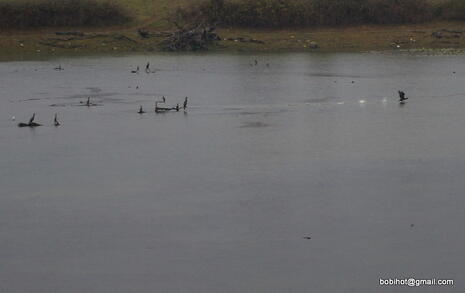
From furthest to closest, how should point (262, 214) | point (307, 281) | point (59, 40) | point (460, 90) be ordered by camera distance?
point (59, 40), point (460, 90), point (262, 214), point (307, 281)

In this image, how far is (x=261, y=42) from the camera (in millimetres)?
38906

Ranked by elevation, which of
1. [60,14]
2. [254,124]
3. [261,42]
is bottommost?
[261,42]

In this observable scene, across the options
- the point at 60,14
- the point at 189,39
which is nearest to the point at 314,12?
the point at 189,39

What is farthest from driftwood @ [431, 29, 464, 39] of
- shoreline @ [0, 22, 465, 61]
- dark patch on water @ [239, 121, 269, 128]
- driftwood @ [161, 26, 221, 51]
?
dark patch on water @ [239, 121, 269, 128]

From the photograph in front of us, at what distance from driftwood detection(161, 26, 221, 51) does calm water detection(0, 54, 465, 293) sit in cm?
1421

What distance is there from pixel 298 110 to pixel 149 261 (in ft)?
36.2

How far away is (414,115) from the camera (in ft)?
64.6

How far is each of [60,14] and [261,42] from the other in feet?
29.4

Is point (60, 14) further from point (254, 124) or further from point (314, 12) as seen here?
point (254, 124)

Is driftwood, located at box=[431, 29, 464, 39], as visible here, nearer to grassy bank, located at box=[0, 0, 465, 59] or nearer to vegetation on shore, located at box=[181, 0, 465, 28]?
grassy bank, located at box=[0, 0, 465, 59]

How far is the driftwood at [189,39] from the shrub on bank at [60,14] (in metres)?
4.11

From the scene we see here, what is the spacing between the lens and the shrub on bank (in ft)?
135

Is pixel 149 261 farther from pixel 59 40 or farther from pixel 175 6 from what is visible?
pixel 175 6

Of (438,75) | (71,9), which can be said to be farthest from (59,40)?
(438,75)
